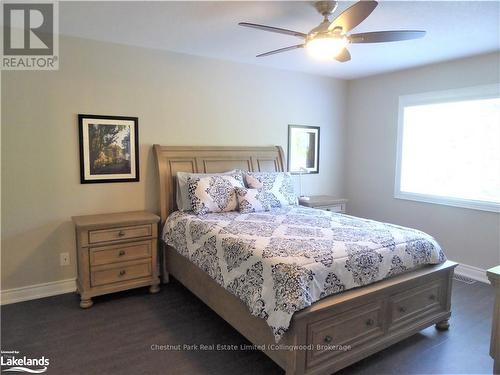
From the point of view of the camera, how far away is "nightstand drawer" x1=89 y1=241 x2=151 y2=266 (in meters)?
3.06

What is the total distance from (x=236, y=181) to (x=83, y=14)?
6.62ft

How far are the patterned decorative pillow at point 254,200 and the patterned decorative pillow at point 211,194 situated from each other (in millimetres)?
81

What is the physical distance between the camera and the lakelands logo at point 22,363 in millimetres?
2191

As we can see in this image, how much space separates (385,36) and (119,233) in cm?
275

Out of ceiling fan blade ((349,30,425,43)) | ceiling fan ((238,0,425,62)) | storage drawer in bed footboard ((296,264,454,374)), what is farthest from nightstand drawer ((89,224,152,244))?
ceiling fan blade ((349,30,425,43))

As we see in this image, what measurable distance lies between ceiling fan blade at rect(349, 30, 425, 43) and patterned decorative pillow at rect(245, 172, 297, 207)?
1.79 metres

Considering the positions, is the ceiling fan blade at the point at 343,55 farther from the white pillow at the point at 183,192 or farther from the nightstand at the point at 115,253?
the nightstand at the point at 115,253

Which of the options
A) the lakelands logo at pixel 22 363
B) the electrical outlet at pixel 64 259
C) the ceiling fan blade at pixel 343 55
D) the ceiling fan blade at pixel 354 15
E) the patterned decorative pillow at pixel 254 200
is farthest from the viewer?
the patterned decorative pillow at pixel 254 200

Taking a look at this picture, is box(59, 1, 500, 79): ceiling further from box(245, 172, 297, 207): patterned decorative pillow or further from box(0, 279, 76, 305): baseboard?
box(0, 279, 76, 305): baseboard

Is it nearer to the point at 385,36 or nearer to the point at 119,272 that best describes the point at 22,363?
the point at 119,272

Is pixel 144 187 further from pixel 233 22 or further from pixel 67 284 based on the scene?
pixel 233 22

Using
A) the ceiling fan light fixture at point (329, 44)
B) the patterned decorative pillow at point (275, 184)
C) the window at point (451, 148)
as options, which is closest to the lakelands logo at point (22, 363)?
the patterned decorative pillow at point (275, 184)

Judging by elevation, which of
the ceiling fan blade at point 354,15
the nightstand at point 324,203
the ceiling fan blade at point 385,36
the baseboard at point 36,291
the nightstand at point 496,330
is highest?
the ceiling fan blade at point 354,15

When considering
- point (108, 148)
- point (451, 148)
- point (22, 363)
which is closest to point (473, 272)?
point (451, 148)
